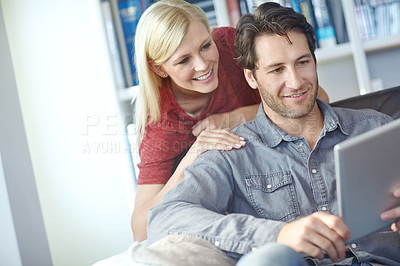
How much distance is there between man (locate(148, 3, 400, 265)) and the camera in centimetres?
115

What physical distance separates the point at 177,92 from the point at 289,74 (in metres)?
0.53

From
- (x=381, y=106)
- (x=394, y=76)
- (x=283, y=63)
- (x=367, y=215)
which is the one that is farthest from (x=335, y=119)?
(x=394, y=76)

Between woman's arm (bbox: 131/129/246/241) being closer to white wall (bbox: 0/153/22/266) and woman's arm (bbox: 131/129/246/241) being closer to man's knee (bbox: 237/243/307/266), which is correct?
white wall (bbox: 0/153/22/266)

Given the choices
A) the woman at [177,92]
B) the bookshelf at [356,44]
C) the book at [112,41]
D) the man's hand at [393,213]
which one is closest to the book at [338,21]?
the bookshelf at [356,44]

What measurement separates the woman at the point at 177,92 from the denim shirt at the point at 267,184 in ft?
0.80

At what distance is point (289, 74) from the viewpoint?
1336 millimetres

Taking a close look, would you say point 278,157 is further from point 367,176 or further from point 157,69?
point 157,69

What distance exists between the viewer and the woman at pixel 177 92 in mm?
1586

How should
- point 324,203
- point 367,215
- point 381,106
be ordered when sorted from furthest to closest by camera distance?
point 381,106, point 324,203, point 367,215

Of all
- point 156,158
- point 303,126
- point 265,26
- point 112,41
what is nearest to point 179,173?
point 156,158

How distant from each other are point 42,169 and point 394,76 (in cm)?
165

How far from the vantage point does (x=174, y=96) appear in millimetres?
1747

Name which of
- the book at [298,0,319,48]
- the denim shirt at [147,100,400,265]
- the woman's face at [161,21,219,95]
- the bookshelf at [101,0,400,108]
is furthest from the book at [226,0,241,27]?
the denim shirt at [147,100,400,265]

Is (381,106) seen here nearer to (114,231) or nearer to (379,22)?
(379,22)
